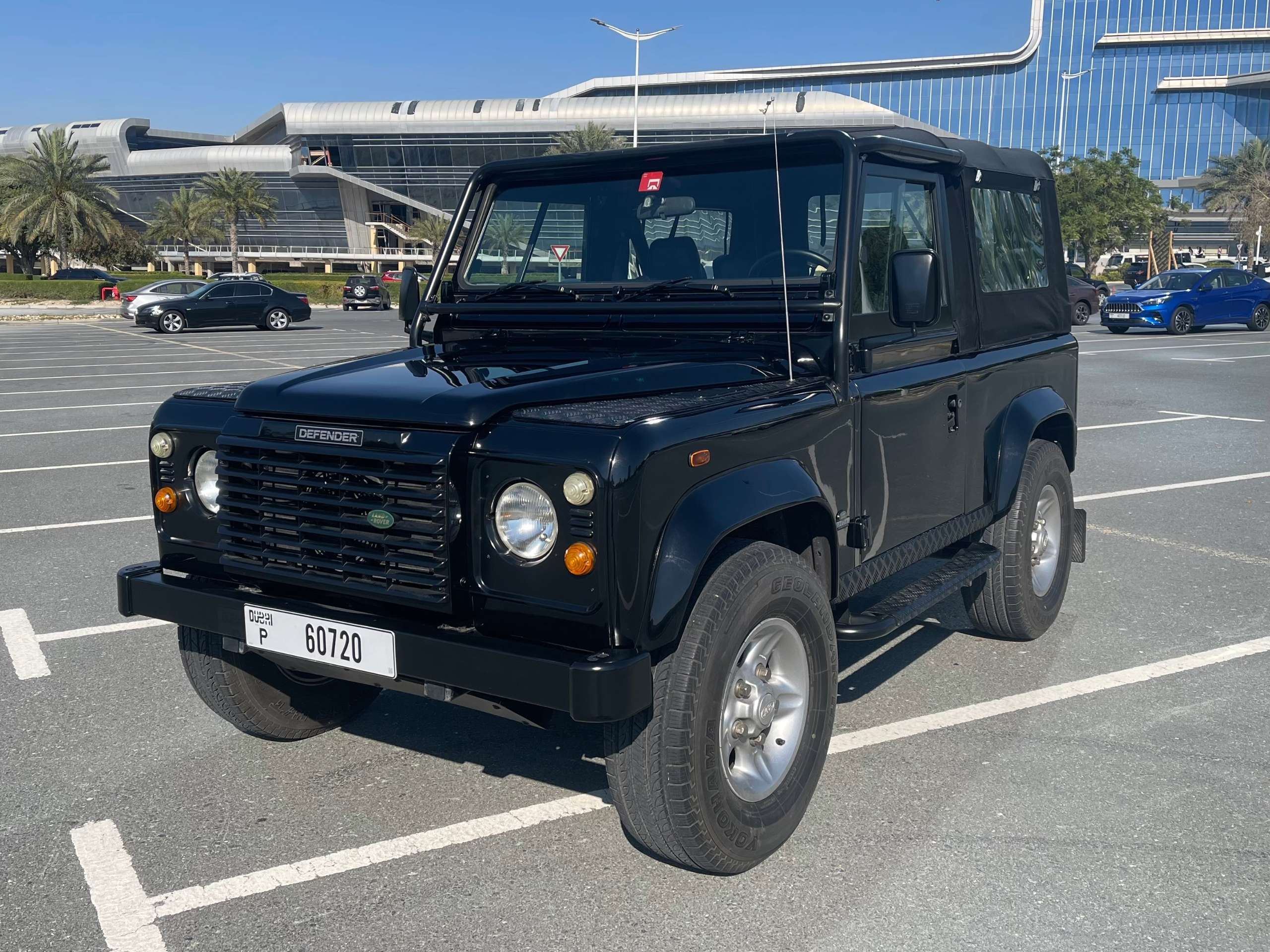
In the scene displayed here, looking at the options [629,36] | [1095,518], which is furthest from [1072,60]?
[1095,518]

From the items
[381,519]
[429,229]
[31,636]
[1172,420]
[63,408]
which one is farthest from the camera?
[429,229]

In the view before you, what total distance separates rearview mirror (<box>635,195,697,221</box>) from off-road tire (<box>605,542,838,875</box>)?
153cm

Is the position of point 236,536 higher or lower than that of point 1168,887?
higher

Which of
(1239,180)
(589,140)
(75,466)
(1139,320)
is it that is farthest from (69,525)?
(1239,180)

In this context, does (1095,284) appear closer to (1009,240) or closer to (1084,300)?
(1084,300)

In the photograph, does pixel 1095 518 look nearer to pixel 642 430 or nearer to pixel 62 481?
pixel 642 430

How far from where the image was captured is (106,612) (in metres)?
6.13

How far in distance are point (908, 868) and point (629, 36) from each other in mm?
26158

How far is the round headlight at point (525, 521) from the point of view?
10.1 feet

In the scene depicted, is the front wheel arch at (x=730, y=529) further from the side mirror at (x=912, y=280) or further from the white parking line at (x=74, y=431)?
the white parking line at (x=74, y=431)

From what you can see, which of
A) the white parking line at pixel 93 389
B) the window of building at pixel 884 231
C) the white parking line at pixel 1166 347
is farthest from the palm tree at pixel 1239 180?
the window of building at pixel 884 231

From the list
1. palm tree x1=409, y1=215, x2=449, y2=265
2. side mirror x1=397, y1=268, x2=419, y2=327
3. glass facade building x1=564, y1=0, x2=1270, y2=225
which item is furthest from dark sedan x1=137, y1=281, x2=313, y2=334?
glass facade building x1=564, y1=0, x2=1270, y2=225

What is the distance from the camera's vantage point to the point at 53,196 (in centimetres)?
6047

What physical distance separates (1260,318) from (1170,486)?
77.5ft
